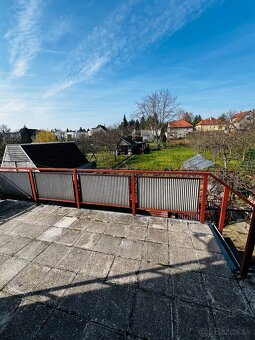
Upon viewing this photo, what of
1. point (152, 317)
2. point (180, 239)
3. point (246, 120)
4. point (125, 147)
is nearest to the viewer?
point (152, 317)

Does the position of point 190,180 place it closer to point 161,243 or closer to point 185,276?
point 161,243

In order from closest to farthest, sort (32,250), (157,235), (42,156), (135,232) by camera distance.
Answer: (32,250)
(157,235)
(135,232)
(42,156)

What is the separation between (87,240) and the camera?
3.14 m

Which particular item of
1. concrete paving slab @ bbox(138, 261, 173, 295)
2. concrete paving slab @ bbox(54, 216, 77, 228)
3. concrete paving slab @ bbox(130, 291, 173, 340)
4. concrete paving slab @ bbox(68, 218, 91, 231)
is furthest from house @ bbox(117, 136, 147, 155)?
concrete paving slab @ bbox(130, 291, 173, 340)

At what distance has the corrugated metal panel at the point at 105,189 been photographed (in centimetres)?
391

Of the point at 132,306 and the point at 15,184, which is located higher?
the point at 15,184

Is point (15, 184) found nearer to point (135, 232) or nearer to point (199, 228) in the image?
point (135, 232)

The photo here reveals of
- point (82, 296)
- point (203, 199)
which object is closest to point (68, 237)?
point (82, 296)

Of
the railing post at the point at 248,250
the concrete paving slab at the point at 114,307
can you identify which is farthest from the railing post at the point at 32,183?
the railing post at the point at 248,250

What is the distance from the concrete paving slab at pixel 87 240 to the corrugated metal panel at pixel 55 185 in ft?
4.17

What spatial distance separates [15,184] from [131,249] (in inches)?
147

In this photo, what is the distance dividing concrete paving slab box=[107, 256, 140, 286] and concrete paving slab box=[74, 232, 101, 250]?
0.54 m

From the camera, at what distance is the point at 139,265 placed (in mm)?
2535

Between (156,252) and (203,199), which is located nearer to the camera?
(156,252)
